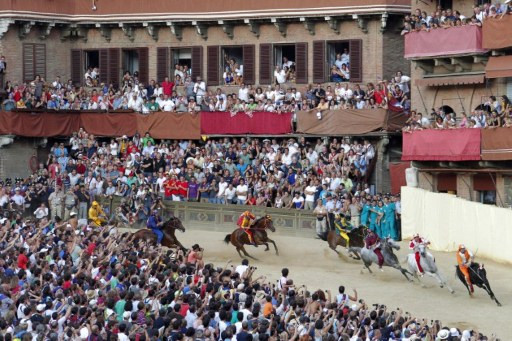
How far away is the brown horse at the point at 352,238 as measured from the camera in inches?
1585

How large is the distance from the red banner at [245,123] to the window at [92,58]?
7.65m

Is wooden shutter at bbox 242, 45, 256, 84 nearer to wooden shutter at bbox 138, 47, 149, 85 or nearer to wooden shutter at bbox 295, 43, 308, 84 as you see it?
wooden shutter at bbox 295, 43, 308, 84

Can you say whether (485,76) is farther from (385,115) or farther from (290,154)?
(290,154)

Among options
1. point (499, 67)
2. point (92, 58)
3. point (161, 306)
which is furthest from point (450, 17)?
point (161, 306)

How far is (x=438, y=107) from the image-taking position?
4819 cm

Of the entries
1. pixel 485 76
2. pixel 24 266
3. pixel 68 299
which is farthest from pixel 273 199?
pixel 68 299

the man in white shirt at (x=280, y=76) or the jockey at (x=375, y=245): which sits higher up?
the man in white shirt at (x=280, y=76)

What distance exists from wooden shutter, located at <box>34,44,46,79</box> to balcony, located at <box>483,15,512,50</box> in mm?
20649

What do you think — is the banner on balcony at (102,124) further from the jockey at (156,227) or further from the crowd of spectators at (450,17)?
the jockey at (156,227)

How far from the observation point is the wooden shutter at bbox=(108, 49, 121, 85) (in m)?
57.1

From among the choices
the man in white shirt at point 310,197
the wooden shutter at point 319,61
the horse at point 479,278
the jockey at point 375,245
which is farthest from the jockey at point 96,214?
the horse at point 479,278

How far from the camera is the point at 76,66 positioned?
5778 cm

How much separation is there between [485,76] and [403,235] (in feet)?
20.7

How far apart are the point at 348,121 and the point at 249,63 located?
6687 mm
